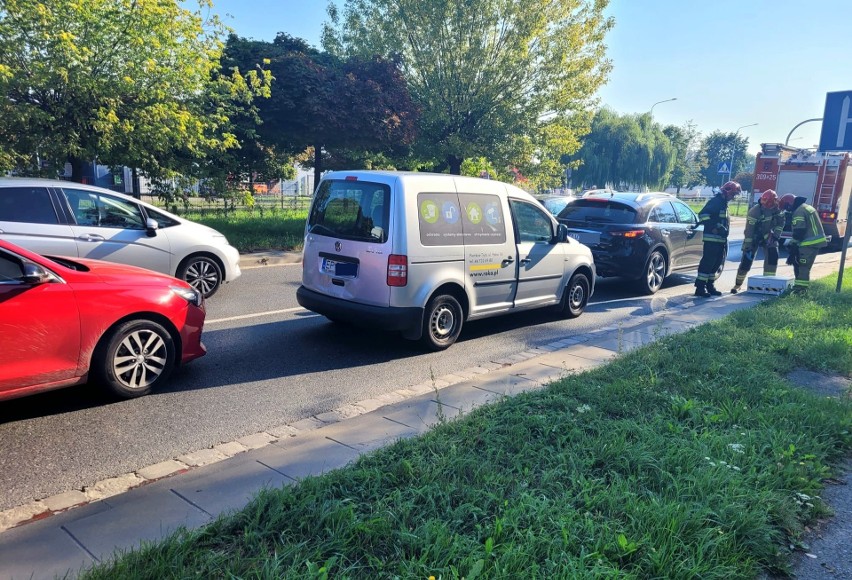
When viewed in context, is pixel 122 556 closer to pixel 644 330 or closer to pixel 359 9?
pixel 644 330

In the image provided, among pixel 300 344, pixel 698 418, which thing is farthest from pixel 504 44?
pixel 698 418

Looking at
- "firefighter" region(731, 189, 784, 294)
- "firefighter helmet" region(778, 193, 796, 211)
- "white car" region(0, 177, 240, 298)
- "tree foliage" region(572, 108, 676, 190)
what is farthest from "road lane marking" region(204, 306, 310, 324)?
"tree foliage" region(572, 108, 676, 190)

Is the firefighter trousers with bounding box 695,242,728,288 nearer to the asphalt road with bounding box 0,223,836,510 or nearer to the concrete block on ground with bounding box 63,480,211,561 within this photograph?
the asphalt road with bounding box 0,223,836,510

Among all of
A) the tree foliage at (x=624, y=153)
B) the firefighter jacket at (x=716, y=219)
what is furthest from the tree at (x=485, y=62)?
the tree foliage at (x=624, y=153)

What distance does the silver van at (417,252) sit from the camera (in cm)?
618

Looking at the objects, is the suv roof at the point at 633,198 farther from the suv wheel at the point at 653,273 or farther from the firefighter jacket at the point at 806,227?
the firefighter jacket at the point at 806,227

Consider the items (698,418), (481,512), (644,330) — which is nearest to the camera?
(481,512)

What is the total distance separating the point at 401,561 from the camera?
2.66m

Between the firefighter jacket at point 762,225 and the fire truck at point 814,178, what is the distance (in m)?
9.52

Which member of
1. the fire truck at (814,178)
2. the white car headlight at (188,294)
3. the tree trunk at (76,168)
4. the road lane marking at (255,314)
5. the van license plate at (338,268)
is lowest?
the road lane marking at (255,314)

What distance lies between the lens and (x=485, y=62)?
17562mm

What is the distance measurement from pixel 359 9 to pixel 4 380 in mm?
16784

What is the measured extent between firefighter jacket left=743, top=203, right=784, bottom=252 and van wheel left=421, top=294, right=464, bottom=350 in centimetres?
666

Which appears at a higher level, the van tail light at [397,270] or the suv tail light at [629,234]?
the suv tail light at [629,234]
